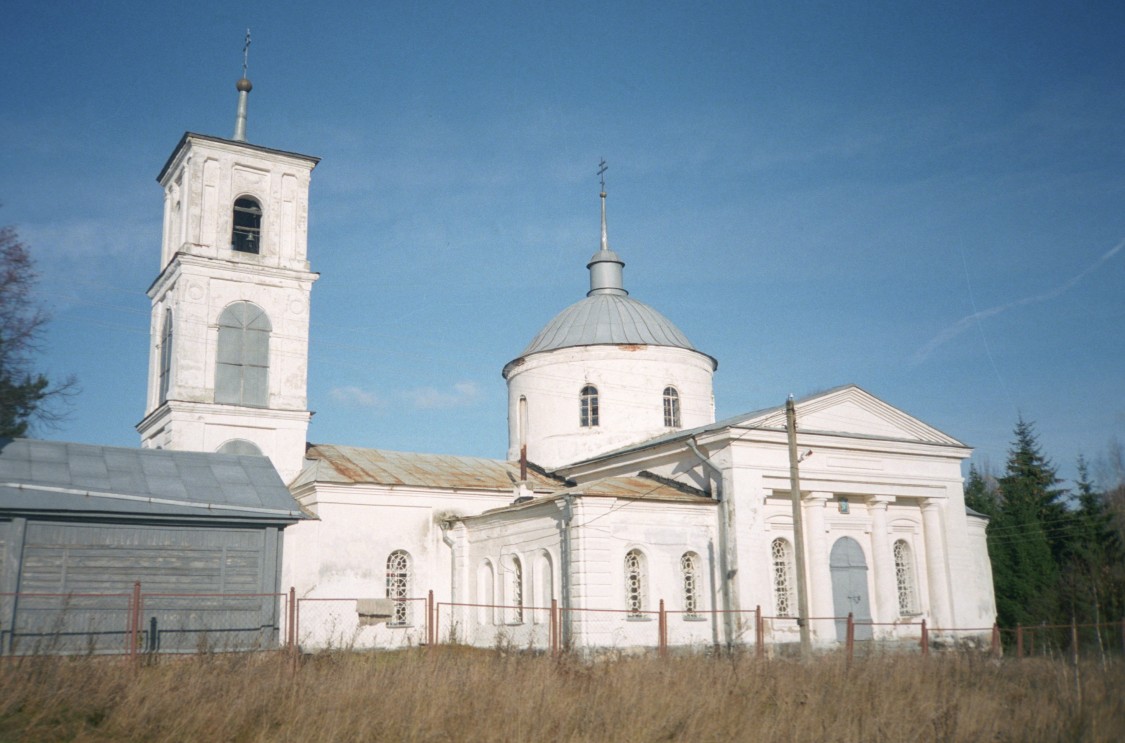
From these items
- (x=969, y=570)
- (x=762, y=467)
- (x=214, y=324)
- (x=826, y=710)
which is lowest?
(x=826, y=710)

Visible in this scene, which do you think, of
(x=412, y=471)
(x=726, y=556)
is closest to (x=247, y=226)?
(x=412, y=471)

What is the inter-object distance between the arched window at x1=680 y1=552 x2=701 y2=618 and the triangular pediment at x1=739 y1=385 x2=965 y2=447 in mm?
3516

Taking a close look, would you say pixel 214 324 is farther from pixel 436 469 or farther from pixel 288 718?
pixel 288 718

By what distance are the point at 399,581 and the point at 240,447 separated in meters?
5.38

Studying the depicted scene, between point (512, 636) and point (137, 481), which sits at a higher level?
point (137, 481)

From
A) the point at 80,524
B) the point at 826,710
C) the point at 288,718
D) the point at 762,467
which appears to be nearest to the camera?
the point at 288,718

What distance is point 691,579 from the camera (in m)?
23.2

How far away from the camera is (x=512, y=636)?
23.8 meters

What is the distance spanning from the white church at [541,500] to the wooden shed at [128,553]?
6310mm

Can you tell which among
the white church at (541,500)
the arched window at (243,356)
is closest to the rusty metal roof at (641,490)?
the white church at (541,500)

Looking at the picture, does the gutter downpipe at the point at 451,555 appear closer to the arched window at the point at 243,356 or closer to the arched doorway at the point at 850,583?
the arched window at the point at 243,356

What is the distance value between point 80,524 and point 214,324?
11555 mm

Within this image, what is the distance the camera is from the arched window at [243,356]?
25672mm

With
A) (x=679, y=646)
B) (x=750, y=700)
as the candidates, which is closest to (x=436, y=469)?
(x=679, y=646)
